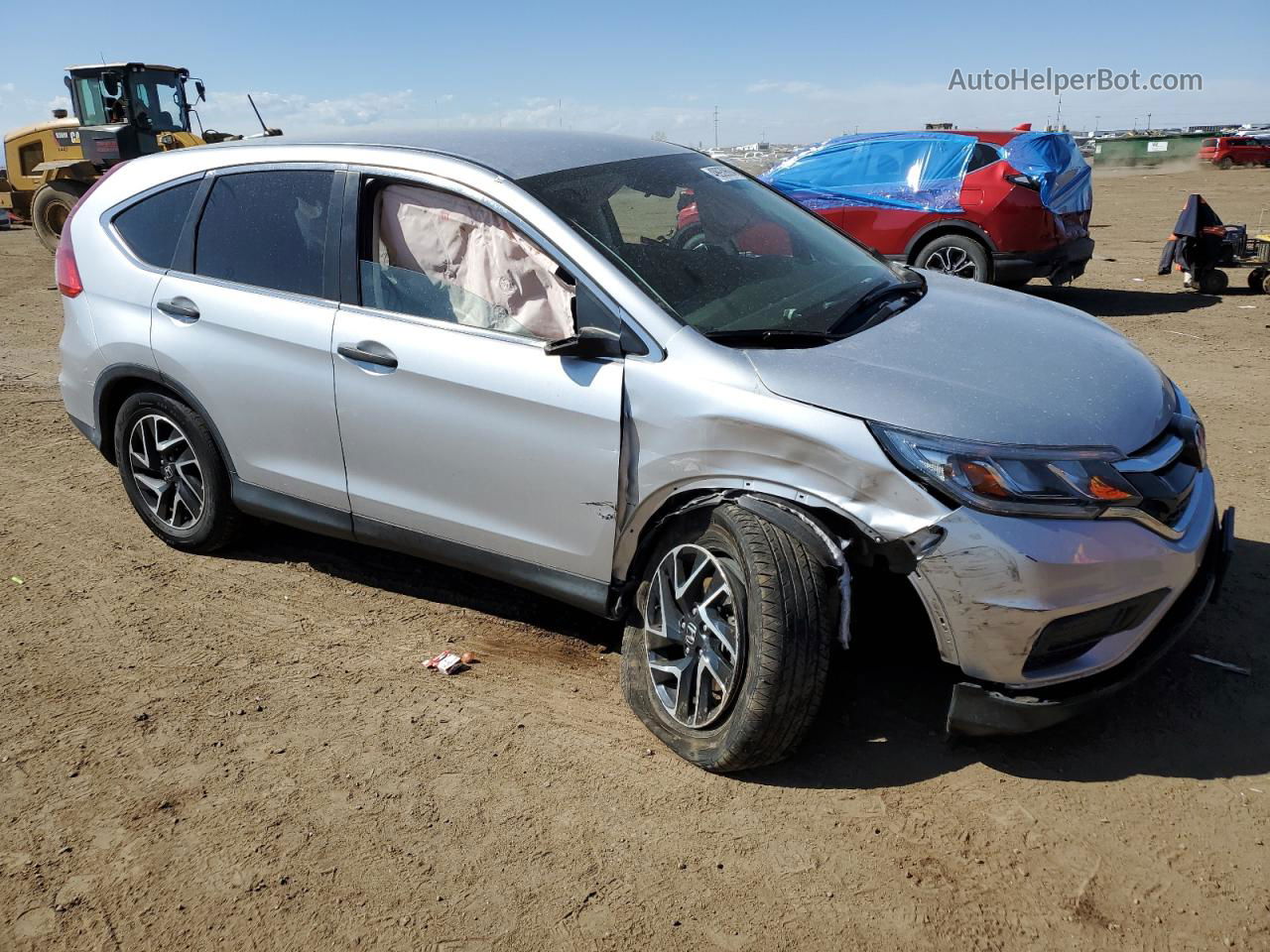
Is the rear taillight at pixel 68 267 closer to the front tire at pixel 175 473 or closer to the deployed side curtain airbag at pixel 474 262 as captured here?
the front tire at pixel 175 473

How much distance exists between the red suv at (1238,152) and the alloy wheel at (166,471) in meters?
42.9

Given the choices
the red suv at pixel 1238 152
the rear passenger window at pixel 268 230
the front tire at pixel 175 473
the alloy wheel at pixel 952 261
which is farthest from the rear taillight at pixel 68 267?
the red suv at pixel 1238 152

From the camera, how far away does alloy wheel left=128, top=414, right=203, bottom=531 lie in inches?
184

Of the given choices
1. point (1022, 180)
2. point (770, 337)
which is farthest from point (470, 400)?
point (1022, 180)

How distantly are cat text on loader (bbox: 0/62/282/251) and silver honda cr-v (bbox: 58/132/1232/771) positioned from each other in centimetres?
1477

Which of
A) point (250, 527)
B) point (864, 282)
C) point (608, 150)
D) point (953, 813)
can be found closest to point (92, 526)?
point (250, 527)

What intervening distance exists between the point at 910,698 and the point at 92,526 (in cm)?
408

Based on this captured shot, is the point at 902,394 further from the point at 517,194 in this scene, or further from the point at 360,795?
the point at 360,795

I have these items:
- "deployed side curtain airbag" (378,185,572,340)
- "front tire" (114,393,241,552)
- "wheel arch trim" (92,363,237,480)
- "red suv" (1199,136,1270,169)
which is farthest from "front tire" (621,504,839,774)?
"red suv" (1199,136,1270,169)

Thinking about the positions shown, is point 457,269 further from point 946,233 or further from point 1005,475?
point 946,233

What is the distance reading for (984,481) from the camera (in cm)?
285

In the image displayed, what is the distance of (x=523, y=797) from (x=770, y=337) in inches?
62.9

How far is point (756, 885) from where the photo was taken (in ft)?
9.16

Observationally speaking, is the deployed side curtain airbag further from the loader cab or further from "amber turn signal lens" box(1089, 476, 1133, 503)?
the loader cab
